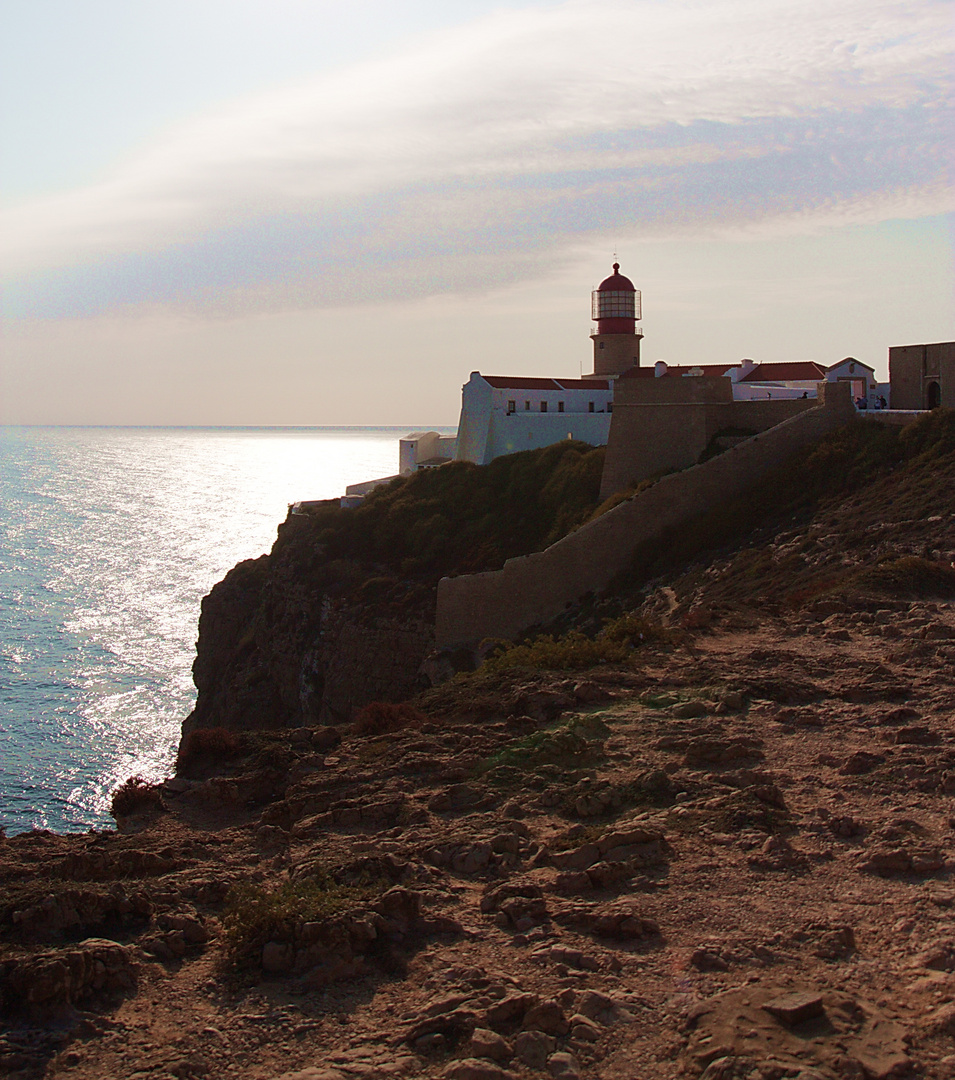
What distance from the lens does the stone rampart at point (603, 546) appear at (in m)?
24.3

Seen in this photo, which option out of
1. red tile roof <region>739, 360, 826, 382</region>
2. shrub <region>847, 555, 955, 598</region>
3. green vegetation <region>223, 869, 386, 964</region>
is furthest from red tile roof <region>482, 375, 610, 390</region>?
green vegetation <region>223, 869, 386, 964</region>

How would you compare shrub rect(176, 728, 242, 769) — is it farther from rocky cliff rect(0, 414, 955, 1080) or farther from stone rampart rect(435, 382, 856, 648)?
stone rampart rect(435, 382, 856, 648)

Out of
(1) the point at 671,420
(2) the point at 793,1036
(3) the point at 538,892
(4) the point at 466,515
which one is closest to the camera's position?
(2) the point at 793,1036

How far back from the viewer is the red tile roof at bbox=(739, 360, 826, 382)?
39.8 meters

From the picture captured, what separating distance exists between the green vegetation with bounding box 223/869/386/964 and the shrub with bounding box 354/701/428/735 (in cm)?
375

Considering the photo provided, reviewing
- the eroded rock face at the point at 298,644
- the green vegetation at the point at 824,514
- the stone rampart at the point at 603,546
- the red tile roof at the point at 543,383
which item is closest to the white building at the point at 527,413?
the red tile roof at the point at 543,383

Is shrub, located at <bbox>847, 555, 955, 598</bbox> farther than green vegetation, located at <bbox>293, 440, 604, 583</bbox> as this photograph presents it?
No

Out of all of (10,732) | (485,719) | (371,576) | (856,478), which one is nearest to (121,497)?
(10,732)

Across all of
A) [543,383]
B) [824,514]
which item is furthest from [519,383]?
[824,514]

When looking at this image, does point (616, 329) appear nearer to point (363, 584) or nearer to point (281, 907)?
point (363, 584)

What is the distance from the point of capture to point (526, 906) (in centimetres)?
582

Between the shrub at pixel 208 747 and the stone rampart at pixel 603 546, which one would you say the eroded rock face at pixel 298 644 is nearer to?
the stone rampart at pixel 603 546

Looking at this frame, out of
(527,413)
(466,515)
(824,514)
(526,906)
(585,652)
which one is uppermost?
(527,413)

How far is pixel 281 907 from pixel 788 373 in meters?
38.4
